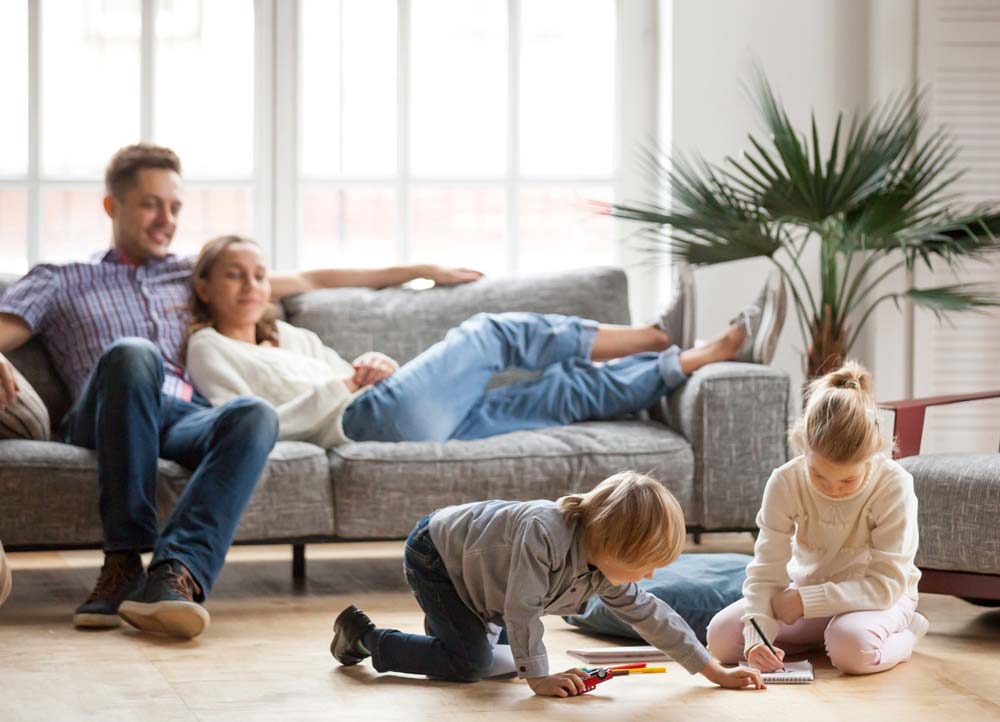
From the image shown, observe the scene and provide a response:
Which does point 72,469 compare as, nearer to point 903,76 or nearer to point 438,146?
point 438,146

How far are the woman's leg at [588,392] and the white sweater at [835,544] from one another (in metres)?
1.04

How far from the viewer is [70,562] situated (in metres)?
3.86

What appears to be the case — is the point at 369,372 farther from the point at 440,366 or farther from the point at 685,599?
the point at 685,599

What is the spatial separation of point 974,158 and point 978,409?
770mm

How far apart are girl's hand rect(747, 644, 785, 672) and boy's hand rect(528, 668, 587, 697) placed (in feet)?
1.08

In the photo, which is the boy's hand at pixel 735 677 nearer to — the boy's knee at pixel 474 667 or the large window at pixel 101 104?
the boy's knee at pixel 474 667

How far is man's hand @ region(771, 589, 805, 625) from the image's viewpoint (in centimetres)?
259

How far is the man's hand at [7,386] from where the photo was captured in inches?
124

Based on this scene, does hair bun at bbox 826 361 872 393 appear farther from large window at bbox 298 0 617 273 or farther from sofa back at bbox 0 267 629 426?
large window at bbox 298 0 617 273

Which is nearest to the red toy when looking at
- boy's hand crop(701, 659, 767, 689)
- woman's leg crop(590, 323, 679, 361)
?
boy's hand crop(701, 659, 767, 689)

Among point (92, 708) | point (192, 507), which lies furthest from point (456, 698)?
point (192, 507)

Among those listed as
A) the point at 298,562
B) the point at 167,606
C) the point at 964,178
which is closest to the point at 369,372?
the point at 298,562

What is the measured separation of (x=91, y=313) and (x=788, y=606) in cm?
190

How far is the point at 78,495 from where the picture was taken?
10.3 feet
